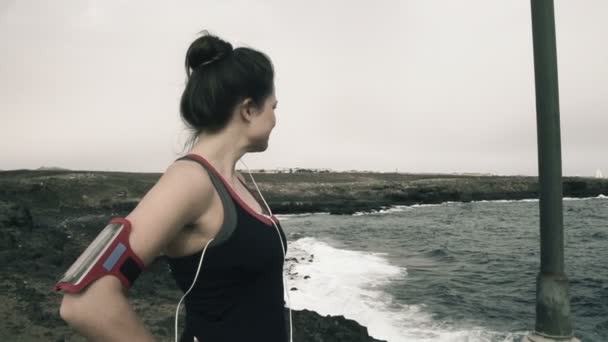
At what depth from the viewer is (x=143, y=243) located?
1211mm

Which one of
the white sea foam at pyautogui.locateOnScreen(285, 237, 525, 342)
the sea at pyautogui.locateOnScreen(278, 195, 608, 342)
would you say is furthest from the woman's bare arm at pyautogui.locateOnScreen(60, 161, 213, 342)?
the sea at pyautogui.locateOnScreen(278, 195, 608, 342)

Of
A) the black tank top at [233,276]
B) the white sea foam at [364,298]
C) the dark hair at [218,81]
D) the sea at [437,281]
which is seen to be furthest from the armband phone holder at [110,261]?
the sea at [437,281]

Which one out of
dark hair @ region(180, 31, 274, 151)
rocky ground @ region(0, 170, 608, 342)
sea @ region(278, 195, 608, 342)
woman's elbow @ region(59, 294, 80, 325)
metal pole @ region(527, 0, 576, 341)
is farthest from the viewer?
sea @ region(278, 195, 608, 342)

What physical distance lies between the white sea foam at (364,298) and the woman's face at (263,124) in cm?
648

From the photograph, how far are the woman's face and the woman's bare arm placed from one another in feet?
1.02

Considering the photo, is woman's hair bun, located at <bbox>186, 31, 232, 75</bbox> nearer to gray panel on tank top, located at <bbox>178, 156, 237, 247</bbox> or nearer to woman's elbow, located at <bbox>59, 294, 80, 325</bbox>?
gray panel on tank top, located at <bbox>178, 156, 237, 247</bbox>

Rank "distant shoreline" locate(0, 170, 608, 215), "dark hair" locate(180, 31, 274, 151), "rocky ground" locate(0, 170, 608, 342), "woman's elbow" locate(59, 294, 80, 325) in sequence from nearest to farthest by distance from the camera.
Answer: "woman's elbow" locate(59, 294, 80, 325) < "dark hair" locate(180, 31, 274, 151) < "rocky ground" locate(0, 170, 608, 342) < "distant shoreline" locate(0, 170, 608, 215)

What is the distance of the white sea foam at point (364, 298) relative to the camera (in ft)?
33.0

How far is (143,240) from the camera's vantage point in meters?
1.21

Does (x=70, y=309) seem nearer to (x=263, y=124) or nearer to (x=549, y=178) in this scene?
(x=263, y=124)

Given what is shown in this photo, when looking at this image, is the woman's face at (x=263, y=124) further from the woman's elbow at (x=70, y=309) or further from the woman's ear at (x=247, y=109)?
the woman's elbow at (x=70, y=309)

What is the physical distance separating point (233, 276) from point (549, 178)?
9.61ft

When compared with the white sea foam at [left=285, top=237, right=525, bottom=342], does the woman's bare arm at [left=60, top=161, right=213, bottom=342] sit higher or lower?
higher

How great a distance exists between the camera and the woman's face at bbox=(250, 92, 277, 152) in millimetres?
1568
